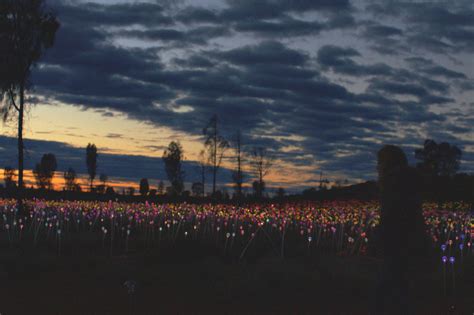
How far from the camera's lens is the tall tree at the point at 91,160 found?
79188mm

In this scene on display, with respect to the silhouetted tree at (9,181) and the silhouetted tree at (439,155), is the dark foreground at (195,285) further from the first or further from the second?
the silhouetted tree at (439,155)

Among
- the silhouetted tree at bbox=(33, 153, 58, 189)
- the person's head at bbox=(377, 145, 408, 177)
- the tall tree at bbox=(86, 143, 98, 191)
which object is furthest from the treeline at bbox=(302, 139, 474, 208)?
the silhouetted tree at bbox=(33, 153, 58, 189)

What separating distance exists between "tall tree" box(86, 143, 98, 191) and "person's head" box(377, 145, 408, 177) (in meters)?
73.5

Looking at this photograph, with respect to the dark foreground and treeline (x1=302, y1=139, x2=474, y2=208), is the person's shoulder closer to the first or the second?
the dark foreground

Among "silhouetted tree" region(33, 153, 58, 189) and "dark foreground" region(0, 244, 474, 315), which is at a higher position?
"silhouetted tree" region(33, 153, 58, 189)

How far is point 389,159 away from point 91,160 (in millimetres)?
75718

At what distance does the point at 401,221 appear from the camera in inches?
264

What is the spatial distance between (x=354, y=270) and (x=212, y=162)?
31146 millimetres

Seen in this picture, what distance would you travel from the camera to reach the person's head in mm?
7867

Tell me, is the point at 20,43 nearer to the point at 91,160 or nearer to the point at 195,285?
the point at 195,285

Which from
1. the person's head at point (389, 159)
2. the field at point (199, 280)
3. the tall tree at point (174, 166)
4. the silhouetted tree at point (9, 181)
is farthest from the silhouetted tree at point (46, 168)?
the person's head at point (389, 159)

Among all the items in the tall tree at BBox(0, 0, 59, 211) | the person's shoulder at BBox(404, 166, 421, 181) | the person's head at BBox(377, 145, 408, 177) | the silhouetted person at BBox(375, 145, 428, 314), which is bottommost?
the silhouetted person at BBox(375, 145, 428, 314)

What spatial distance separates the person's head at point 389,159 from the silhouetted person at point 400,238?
992 mm

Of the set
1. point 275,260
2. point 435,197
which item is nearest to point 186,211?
point 275,260
